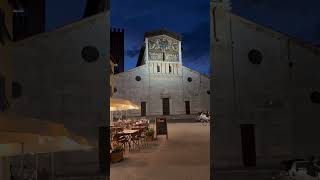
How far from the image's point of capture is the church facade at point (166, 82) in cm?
4725

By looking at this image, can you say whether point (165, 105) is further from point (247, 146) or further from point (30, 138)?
point (30, 138)

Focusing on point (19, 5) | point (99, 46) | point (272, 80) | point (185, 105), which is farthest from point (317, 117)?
point (185, 105)

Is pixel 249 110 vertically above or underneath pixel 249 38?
underneath

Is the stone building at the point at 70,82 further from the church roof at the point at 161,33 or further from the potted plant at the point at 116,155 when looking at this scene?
the church roof at the point at 161,33

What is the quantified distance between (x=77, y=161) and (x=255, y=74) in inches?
219

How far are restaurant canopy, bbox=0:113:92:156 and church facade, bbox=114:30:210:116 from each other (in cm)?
4151

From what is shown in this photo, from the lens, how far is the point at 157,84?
47906 millimetres

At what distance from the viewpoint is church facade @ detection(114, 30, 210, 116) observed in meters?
47.2

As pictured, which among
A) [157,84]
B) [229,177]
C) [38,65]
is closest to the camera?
[38,65]

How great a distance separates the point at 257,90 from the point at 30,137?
24.2 ft

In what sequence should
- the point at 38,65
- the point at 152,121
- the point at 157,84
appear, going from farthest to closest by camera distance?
1. the point at 157,84
2. the point at 152,121
3. the point at 38,65

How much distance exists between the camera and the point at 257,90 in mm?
Answer: 10367

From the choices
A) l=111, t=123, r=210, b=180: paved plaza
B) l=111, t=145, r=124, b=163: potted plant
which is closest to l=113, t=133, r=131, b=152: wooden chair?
l=111, t=123, r=210, b=180: paved plaza

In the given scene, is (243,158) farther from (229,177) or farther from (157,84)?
(157,84)
